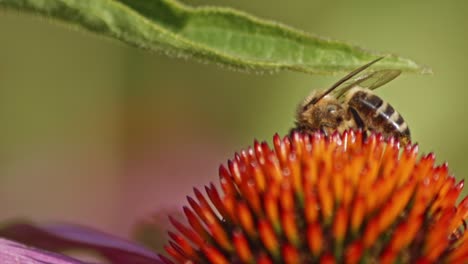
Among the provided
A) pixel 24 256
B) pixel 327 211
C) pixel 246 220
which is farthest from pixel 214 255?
pixel 24 256

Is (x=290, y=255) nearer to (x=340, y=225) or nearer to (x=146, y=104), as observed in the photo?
(x=340, y=225)

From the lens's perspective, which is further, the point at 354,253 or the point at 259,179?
the point at 259,179

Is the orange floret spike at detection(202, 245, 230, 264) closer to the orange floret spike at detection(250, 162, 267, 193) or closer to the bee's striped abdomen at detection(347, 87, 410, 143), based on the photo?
the orange floret spike at detection(250, 162, 267, 193)

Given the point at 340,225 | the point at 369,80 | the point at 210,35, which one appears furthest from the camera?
the point at 369,80

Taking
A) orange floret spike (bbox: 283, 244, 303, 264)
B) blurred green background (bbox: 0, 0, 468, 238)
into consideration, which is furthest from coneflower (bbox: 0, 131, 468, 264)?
blurred green background (bbox: 0, 0, 468, 238)

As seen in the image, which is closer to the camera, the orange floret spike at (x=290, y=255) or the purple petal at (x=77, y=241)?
the orange floret spike at (x=290, y=255)

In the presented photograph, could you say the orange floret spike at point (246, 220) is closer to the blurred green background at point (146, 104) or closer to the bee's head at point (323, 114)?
the bee's head at point (323, 114)

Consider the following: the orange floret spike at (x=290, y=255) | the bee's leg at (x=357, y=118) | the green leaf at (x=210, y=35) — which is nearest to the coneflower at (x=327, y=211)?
A: the orange floret spike at (x=290, y=255)
